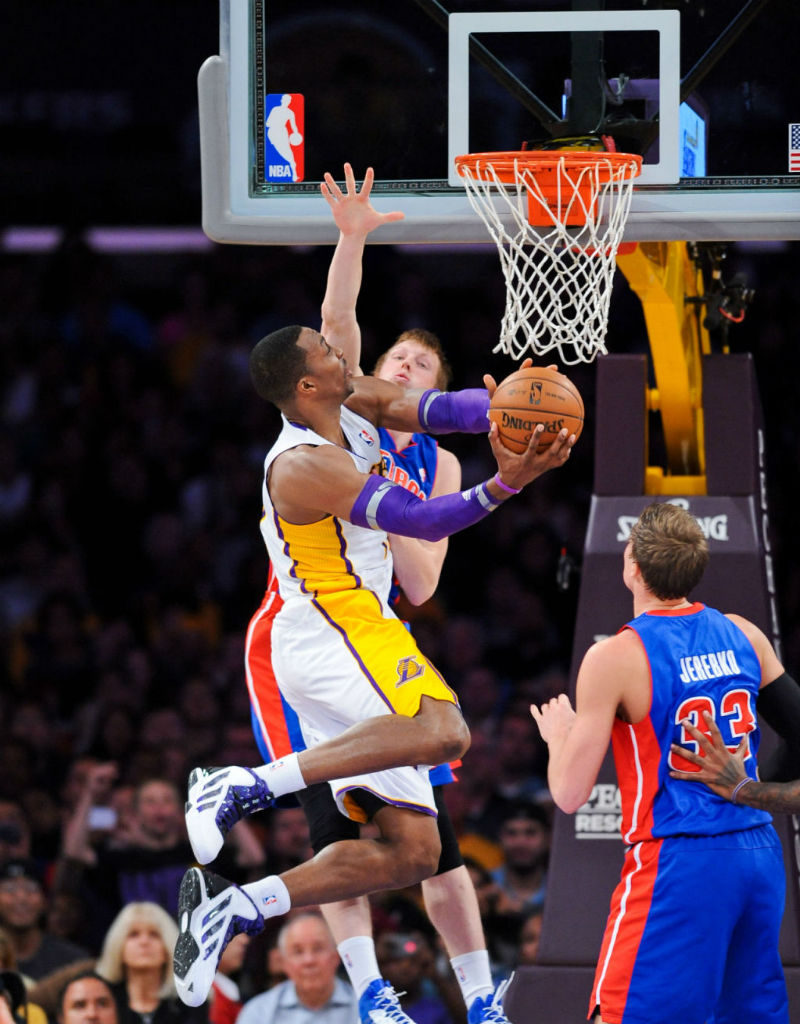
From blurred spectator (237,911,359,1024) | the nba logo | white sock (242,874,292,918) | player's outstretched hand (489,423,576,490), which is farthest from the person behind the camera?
blurred spectator (237,911,359,1024)

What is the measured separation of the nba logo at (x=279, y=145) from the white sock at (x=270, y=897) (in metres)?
2.53

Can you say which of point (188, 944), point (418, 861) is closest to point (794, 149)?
point (418, 861)

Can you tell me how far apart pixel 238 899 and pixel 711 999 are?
4.69 ft

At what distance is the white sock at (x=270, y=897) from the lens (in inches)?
193

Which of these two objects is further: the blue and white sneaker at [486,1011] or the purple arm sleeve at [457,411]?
the purple arm sleeve at [457,411]

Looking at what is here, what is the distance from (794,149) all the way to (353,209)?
159 centimetres

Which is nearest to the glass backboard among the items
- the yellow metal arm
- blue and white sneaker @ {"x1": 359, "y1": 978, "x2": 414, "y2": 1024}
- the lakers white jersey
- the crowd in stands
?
the yellow metal arm

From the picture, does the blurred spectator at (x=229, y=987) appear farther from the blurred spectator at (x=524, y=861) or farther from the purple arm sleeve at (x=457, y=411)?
the purple arm sleeve at (x=457, y=411)

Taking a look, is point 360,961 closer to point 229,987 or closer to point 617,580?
point 617,580

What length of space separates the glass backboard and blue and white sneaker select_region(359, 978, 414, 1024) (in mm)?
2562

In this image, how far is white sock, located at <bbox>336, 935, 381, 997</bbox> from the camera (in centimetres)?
526

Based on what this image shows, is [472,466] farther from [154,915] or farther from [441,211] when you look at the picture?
[441,211]

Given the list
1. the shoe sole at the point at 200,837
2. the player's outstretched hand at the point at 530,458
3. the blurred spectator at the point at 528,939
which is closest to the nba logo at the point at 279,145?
the player's outstretched hand at the point at 530,458

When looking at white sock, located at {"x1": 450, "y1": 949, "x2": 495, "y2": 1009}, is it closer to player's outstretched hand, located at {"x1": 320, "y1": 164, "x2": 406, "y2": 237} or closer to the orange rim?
player's outstretched hand, located at {"x1": 320, "y1": 164, "x2": 406, "y2": 237}
